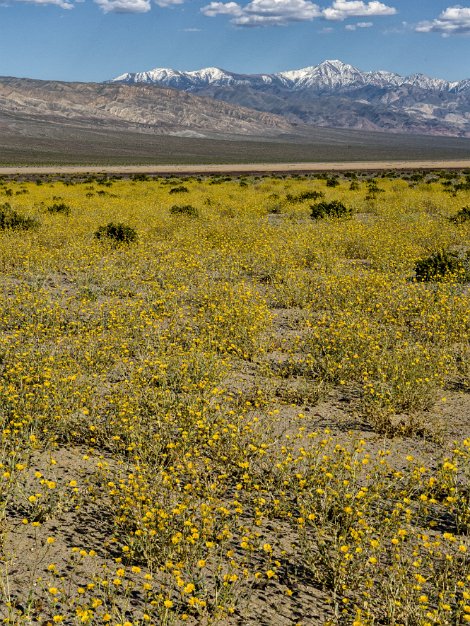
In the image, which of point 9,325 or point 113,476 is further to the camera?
point 9,325

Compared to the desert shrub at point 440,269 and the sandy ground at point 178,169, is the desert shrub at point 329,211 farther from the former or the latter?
the sandy ground at point 178,169

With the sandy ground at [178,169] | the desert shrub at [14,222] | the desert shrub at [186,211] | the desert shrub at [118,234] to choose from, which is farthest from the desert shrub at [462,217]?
the sandy ground at [178,169]

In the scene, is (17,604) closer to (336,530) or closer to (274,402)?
(336,530)

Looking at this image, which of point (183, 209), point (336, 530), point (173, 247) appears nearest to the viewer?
point (336, 530)

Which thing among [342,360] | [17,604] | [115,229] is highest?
[115,229]

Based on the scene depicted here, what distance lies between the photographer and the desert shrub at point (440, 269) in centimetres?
1330

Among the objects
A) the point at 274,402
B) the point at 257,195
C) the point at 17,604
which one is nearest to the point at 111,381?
the point at 274,402

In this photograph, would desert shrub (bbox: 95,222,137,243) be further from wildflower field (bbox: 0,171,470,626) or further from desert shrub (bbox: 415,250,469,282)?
desert shrub (bbox: 415,250,469,282)

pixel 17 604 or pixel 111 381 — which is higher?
pixel 111 381

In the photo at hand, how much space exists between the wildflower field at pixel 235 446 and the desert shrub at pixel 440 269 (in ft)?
0.17

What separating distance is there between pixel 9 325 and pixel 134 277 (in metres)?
3.81

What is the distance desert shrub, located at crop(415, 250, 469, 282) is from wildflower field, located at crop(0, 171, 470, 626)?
0.17 feet

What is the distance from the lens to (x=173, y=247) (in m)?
17.2

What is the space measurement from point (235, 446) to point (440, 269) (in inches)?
374
